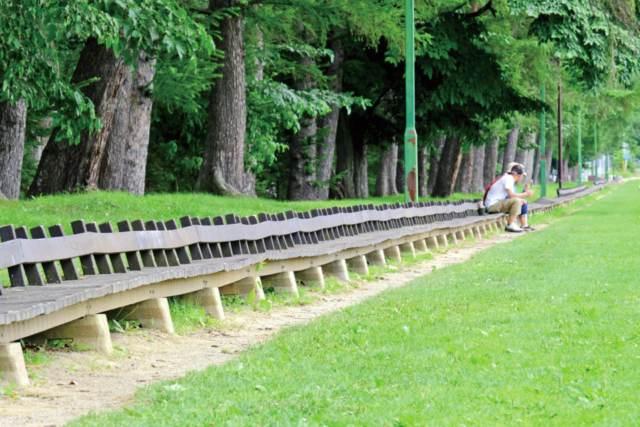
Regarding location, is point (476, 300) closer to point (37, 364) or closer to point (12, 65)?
point (37, 364)

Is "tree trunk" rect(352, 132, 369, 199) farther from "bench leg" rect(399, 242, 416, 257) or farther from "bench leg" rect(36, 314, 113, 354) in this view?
"bench leg" rect(36, 314, 113, 354)

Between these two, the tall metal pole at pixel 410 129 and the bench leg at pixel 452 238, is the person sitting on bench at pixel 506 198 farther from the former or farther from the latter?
the tall metal pole at pixel 410 129

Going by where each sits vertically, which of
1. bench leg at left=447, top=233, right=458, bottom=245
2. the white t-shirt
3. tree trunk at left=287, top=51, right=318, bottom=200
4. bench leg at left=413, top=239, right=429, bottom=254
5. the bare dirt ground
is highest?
tree trunk at left=287, top=51, right=318, bottom=200

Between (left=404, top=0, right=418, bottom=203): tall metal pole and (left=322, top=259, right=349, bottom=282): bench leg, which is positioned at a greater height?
(left=404, top=0, right=418, bottom=203): tall metal pole

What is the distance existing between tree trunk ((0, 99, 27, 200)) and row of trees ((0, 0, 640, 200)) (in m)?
0.03

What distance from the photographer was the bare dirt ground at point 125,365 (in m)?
4.89

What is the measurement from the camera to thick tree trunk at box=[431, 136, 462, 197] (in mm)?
35469

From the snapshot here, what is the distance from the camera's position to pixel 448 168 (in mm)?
35469

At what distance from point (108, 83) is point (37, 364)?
1074cm

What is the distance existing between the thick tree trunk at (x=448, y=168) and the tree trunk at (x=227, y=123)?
17655 mm

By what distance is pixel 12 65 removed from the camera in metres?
12.3

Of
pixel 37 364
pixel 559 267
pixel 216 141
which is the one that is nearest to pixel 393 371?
pixel 37 364

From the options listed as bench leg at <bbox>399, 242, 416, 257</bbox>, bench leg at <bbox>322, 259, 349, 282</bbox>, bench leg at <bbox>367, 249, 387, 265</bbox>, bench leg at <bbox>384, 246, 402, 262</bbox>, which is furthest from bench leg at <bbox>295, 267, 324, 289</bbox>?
bench leg at <bbox>399, 242, 416, 257</bbox>

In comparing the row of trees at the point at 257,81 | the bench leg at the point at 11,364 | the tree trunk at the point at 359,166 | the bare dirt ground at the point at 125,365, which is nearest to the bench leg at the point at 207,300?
the bare dirt ground at the point at 125,365
